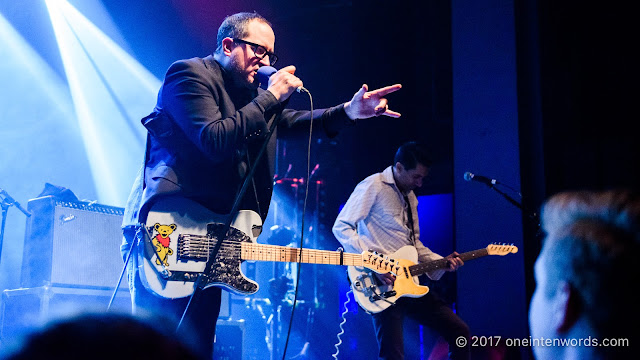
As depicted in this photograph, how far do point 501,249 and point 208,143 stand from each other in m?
3.34

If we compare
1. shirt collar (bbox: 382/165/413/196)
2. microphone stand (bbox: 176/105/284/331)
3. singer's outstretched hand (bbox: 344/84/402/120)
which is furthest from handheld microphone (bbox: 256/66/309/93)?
shirt collar (bbox: 382/165/413/196)

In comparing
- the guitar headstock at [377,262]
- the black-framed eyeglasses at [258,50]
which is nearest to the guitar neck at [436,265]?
the guitar headstock at [377,262]

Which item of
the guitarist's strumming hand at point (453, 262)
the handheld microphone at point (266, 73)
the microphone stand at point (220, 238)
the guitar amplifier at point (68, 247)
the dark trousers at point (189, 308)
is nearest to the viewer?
the microphone stand at point (220, 238)

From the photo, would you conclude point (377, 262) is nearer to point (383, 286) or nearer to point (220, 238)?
point (383, 286)

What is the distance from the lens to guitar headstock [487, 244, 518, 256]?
499 cm

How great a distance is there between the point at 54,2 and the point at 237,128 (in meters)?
4.99

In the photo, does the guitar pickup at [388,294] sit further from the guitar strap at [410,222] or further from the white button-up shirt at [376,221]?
the guitar strap at [410,222]

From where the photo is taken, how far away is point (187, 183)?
2.54m

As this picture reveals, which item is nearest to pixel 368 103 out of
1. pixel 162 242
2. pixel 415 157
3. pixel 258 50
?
pixel 258 50

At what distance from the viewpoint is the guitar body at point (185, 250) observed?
2.40 meters

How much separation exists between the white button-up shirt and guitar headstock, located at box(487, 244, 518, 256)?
0.52 metres

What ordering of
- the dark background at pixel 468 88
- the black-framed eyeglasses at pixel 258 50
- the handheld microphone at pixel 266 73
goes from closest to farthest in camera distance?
the handheld microphone at pixel 266 73
the black-framed eyeglasses at pixel 258 50
the dark background at pixel 468 88

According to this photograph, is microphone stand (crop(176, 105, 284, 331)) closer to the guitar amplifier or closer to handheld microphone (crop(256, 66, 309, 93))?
handheld microphone (crop(256, 66, 309, 93))

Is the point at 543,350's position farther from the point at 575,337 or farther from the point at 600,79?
the point at 600,79
